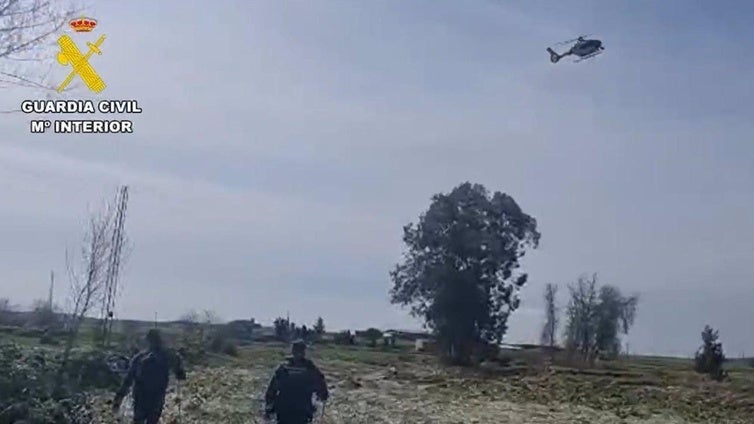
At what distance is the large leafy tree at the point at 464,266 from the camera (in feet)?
170

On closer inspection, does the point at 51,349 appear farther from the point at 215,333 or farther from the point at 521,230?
the point at 521,230

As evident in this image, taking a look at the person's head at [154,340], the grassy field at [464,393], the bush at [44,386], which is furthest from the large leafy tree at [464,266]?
the person's head at [154,340]

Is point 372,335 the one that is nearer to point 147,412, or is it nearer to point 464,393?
point 464,393

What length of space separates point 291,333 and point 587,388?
17160mm

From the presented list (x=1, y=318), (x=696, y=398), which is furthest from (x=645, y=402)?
(x=1, y=318)

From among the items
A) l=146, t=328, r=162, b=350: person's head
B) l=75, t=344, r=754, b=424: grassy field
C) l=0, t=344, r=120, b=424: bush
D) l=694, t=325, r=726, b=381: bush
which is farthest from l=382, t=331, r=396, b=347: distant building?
l=146, t=328, r=162, b=350: person's head

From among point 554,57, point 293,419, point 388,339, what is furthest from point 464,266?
point 293,419

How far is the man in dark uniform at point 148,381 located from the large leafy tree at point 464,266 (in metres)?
37.6

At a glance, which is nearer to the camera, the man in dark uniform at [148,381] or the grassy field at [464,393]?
the man in dark uniform at [148,381]

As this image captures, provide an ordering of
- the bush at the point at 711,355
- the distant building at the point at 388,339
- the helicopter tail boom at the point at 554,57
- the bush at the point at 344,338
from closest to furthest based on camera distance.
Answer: the helicopter tail boom at the point at 554,57, the bush at the point at 711,355, the bush at the point at 344,338, the distant building at the point at 388,339

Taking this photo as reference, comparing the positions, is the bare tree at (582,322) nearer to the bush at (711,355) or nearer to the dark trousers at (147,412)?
the bush at (711,355)

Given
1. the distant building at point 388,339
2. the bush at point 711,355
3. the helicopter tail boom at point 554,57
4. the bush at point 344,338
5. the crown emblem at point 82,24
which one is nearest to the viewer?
the crown emblem at point 82,24

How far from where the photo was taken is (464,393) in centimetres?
3594

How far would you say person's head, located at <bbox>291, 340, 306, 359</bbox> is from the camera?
12.3 meters
